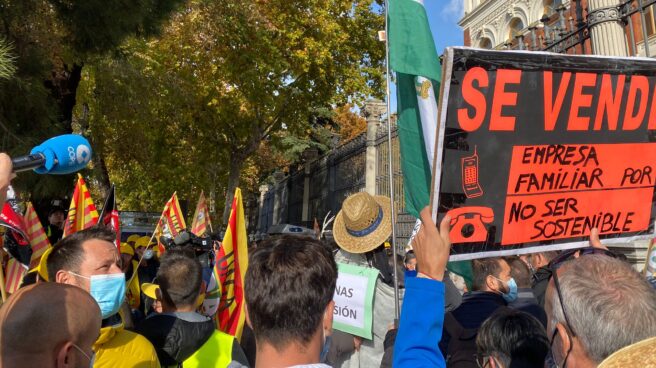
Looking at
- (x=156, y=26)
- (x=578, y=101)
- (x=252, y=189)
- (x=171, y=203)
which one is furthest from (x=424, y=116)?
(x=252, y=189)

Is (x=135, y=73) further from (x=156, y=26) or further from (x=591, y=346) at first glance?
(x=591, y=346)

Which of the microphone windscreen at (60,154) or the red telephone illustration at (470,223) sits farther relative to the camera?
the red telephone illustration at (470,223)

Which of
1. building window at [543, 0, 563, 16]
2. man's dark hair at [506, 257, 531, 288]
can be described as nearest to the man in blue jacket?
man's dark hair at [506, 257, 531, 288]

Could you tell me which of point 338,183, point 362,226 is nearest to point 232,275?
point 362,226

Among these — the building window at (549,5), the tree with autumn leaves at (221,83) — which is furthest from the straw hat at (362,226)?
the building window at (549,5)

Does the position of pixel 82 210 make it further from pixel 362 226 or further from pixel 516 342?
pixel 516 342

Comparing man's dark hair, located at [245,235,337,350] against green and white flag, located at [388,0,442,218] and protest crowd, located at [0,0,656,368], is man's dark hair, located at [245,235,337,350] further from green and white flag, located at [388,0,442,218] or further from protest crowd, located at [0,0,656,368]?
green and white flag, located at [388,0,442,218]

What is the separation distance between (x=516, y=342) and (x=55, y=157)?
1.95m

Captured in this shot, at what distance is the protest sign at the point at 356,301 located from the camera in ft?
11.1

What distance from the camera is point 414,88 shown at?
3174 millimetres

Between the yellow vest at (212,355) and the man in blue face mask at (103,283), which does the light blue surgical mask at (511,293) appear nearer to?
the yellow vest at (212,355)

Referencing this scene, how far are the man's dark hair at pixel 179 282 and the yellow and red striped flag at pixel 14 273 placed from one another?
1301 millimetres

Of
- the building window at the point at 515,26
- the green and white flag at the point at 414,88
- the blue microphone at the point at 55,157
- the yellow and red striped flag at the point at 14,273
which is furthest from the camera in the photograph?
the building window at the point at 515,26

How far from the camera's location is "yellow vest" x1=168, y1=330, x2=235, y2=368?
8.80 ft
